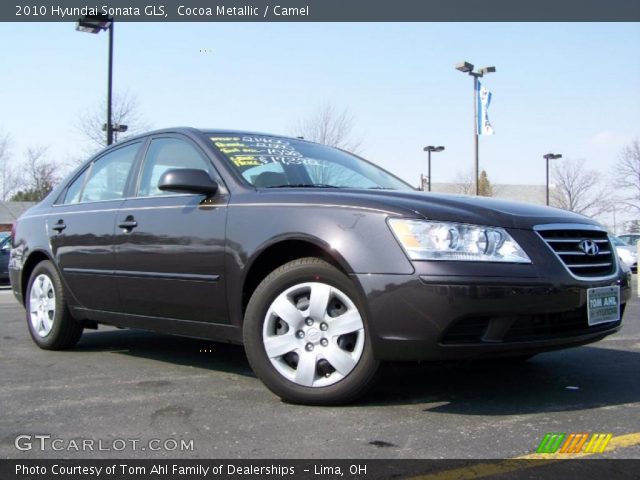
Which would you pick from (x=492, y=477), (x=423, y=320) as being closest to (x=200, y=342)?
(x=423, y=320)

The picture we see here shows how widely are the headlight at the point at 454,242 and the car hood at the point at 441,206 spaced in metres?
0.05

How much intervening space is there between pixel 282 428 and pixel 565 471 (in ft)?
3.93

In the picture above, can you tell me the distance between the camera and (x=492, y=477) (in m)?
2.38

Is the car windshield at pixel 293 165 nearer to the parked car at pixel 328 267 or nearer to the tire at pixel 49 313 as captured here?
the parked car at pixel 328 267

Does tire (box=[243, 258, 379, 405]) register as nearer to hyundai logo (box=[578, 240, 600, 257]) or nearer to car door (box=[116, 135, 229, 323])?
car door (box=[116, 135, 229, 323])

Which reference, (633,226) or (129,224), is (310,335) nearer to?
(129,224)

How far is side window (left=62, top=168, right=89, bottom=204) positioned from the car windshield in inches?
63.2

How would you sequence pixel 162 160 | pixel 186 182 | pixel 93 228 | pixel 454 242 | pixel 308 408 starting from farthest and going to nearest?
pixel 93 228
pixel 162 160
pixel 186 182
pixel 308 408
pixel 454 242

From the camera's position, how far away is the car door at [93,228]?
15.0 feet

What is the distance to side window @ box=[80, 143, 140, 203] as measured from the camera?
480 centimetres

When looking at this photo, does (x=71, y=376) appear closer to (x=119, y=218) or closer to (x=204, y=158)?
(x=119, y=218)

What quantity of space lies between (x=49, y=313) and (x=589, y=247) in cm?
400

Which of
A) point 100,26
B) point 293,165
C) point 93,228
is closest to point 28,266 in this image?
point 93,228

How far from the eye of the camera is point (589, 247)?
11.4 ft
